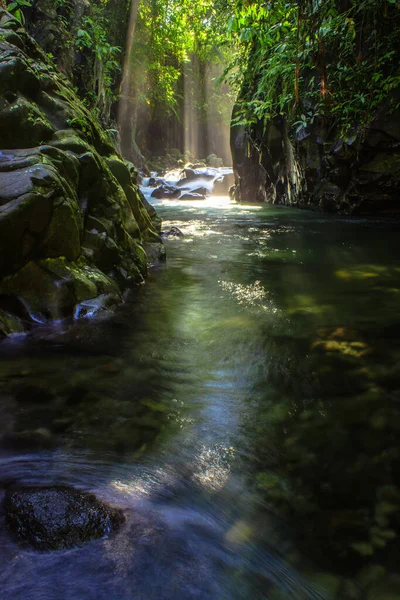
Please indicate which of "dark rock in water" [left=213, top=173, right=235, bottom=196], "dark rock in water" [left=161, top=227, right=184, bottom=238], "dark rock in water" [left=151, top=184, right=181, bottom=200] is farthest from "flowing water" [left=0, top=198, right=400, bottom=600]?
"dark rock in water" [left=213, top=173, right=235, bottom=196]

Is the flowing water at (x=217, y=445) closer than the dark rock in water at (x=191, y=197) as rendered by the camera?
Yes

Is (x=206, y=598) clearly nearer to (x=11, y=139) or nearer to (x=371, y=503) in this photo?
(x=371, y=503)

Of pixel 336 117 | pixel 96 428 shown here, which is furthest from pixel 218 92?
pixel 96 428

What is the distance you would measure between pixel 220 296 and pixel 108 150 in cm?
356

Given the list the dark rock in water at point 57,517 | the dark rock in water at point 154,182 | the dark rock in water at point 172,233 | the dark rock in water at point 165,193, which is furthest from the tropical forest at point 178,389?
the dark rock in water at point 154,182

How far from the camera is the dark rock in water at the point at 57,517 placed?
1.42m

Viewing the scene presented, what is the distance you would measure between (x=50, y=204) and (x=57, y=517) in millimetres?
3142

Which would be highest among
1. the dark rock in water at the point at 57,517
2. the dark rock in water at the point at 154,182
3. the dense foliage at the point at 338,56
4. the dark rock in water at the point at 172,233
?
the dense foliage at the point at 338,56

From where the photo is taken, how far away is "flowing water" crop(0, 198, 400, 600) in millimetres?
1374

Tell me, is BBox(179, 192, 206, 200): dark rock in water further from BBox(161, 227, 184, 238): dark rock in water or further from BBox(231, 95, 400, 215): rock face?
BBox(161, 227, 184, 238): dark rock in water

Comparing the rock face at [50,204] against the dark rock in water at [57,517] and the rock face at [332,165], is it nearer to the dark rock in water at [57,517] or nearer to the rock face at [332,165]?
the dark rock in water at [57,517]

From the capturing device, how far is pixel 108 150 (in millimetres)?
6570

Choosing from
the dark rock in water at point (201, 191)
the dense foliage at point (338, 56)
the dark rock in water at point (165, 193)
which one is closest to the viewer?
the dense foliage at point (338, 56)

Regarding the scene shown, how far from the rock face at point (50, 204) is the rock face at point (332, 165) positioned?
7.20 metres
